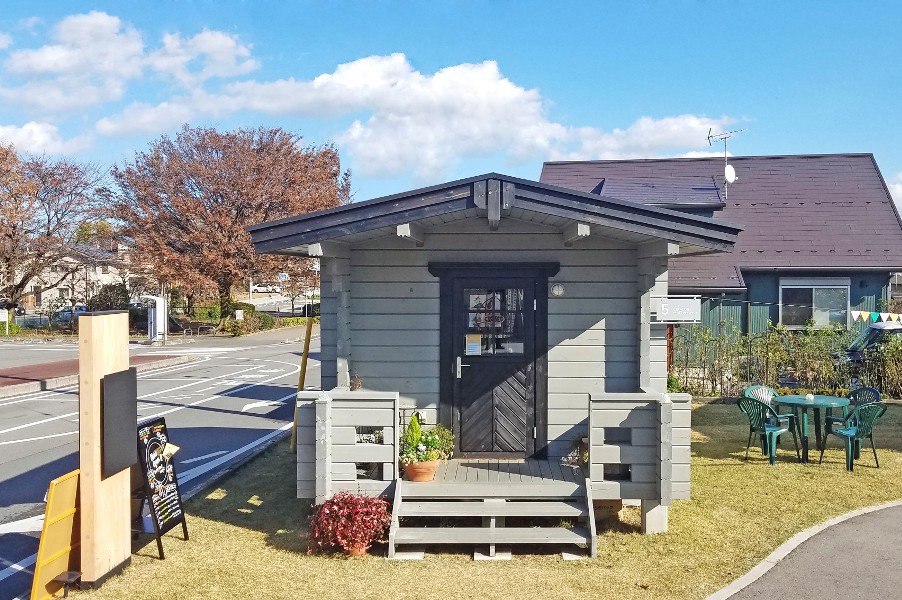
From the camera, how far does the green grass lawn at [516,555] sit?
598cm

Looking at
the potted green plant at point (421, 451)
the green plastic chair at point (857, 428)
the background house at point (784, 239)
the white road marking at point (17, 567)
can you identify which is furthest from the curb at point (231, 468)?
the background house at point (784, 239)

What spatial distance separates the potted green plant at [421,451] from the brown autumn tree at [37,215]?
3702 cm

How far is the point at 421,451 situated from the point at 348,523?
1132 mm

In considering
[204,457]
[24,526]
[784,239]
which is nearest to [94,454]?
[24,526]

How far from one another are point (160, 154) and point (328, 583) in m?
38.8

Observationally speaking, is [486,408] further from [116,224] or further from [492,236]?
[116,224]

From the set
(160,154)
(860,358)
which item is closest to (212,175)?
(160,154)

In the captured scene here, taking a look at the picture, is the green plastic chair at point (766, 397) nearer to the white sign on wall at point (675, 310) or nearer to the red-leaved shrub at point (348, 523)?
the white sign on wall at point (675, 310)

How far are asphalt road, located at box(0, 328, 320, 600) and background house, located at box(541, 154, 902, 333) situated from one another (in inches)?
384

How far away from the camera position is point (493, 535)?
6.79 meters

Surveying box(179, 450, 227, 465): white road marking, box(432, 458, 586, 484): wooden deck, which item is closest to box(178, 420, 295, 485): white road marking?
box(179, 450, 227, 465): white road marking

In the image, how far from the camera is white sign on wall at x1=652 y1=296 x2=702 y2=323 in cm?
832

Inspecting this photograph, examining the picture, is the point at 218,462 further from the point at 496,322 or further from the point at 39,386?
the point at 39,386

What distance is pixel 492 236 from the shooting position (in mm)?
8281
